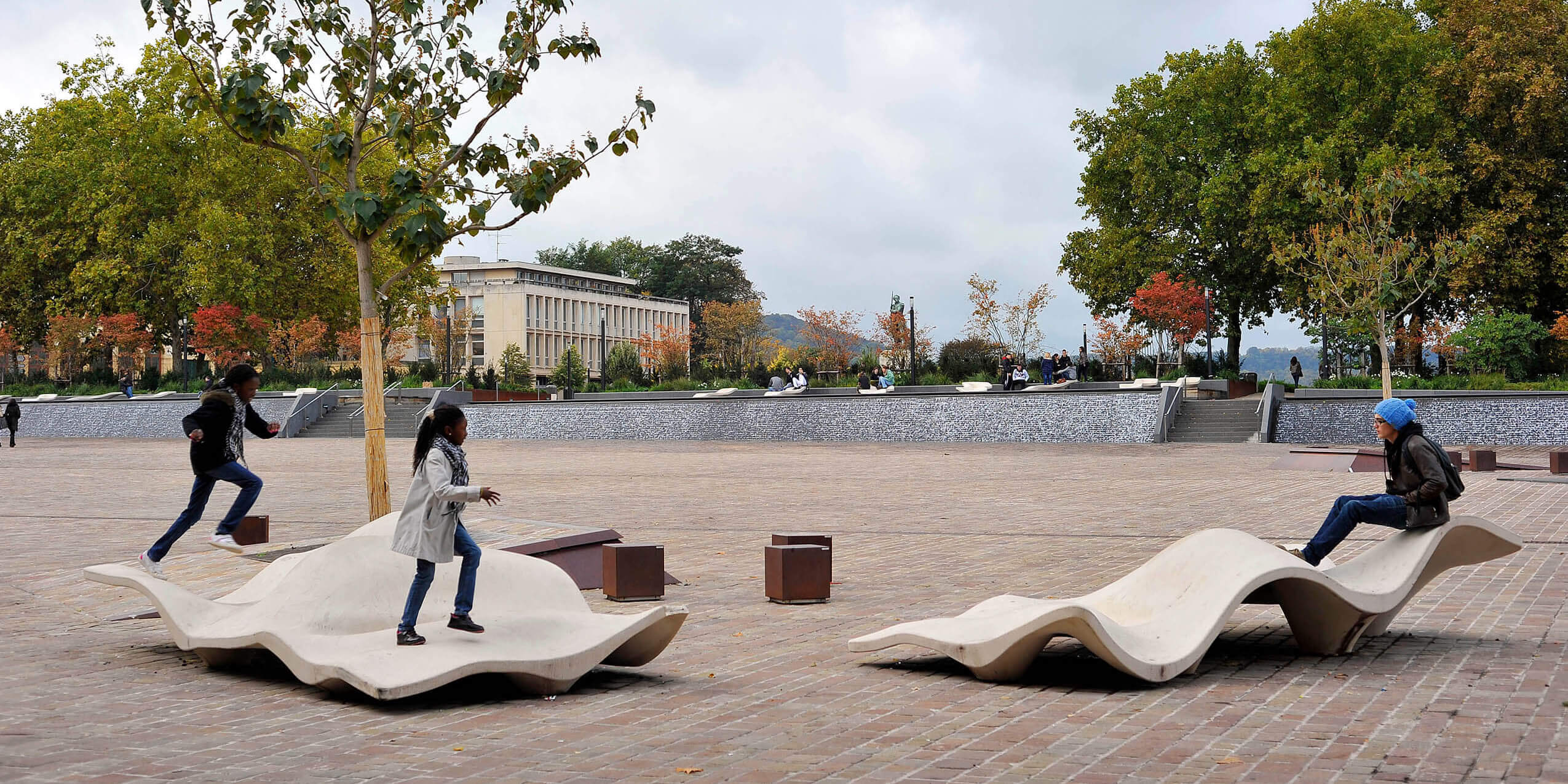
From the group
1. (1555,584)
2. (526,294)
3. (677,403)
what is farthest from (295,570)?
(526,294)

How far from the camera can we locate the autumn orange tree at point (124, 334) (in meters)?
56.4

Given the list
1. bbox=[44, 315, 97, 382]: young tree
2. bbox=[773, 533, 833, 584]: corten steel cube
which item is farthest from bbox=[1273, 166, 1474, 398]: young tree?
bbox=[44, 315, 97, 382]: young tree

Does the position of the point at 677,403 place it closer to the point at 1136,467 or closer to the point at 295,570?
the point at 1136,467

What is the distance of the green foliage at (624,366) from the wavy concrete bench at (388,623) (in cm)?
4479

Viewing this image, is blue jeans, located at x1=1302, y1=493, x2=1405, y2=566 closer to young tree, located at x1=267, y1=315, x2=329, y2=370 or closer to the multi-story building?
young tree, located at x1=267, y1=315, x2=329, y2=370

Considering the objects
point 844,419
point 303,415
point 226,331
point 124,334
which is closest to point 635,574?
point 844,419

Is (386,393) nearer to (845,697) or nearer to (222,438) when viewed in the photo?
(222,438)

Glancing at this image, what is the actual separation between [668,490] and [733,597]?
9721 millimetres

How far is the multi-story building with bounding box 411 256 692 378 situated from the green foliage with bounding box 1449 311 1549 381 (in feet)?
235

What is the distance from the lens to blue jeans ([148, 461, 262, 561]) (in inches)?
339

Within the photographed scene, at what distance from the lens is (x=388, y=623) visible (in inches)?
257

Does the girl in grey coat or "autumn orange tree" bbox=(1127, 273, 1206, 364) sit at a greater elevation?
"autumn orange tree" bbox=(1127, 273, 1206, 364)

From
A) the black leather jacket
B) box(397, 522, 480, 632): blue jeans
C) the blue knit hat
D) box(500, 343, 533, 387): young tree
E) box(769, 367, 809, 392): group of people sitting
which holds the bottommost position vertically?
box(397, 522, 480, 632): blue jeans

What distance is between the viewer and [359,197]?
8812 millimetres
